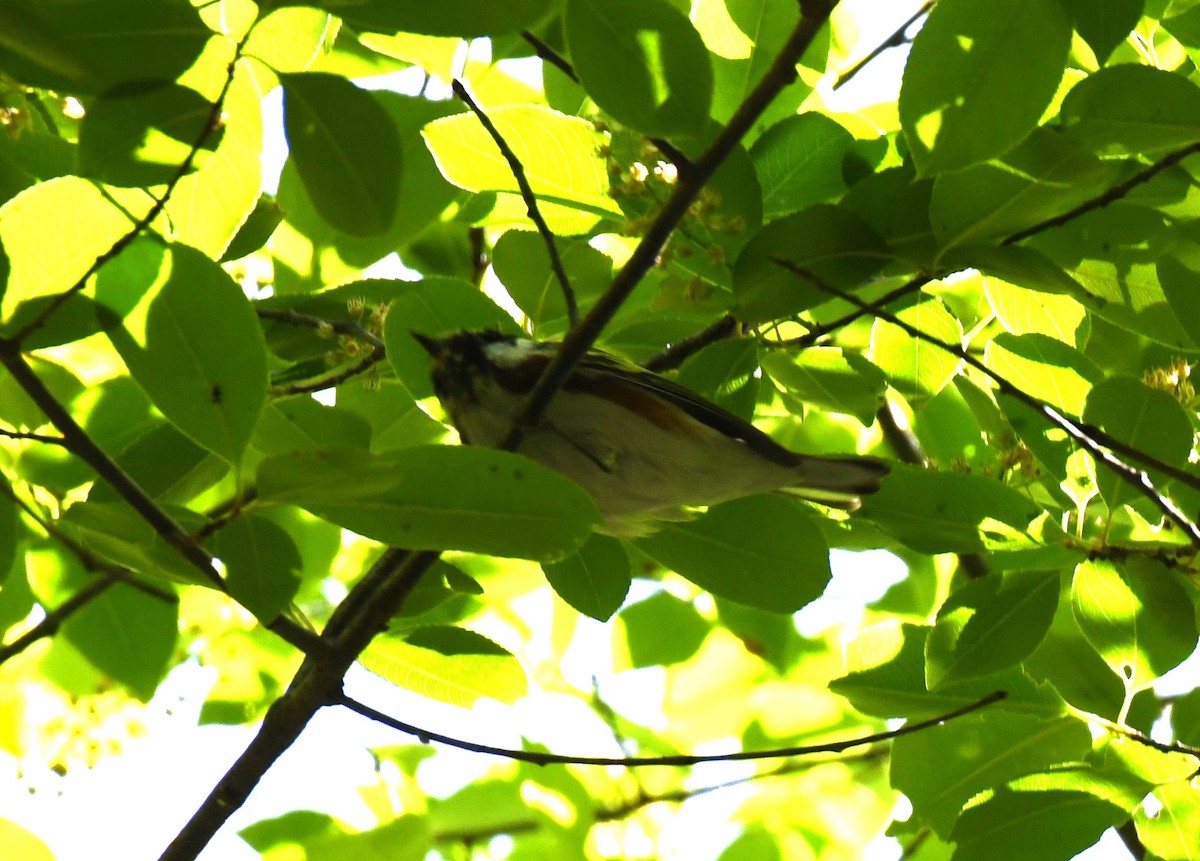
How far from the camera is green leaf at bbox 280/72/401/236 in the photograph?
2.00 metres

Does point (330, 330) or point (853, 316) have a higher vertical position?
point (330, 330)

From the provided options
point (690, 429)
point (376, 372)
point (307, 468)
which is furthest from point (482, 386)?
point (307, 468)

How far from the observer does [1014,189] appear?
2244 mm

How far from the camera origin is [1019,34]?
202 cm

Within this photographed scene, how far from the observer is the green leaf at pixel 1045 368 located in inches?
107

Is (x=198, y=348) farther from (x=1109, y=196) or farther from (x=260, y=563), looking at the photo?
(x=1109, y=196)

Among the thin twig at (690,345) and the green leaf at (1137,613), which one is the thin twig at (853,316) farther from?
the green leaf at (1137,613)

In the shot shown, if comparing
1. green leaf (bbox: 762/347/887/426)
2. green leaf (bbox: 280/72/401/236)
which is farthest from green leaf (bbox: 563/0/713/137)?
green leaf (bbox: 762/347/887/426)

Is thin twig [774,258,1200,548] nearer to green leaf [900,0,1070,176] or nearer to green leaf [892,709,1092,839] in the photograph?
green leaf [900,0,1070,176]

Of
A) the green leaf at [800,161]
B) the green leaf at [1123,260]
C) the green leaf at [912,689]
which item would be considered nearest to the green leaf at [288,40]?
the green leaf at [800,161]

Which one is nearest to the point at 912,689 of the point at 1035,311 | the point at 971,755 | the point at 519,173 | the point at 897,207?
the point at 971,755

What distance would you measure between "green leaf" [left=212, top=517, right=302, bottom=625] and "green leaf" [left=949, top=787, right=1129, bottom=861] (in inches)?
58.0

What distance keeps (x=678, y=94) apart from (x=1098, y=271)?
1183 mm

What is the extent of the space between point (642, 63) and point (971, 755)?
174 cm
